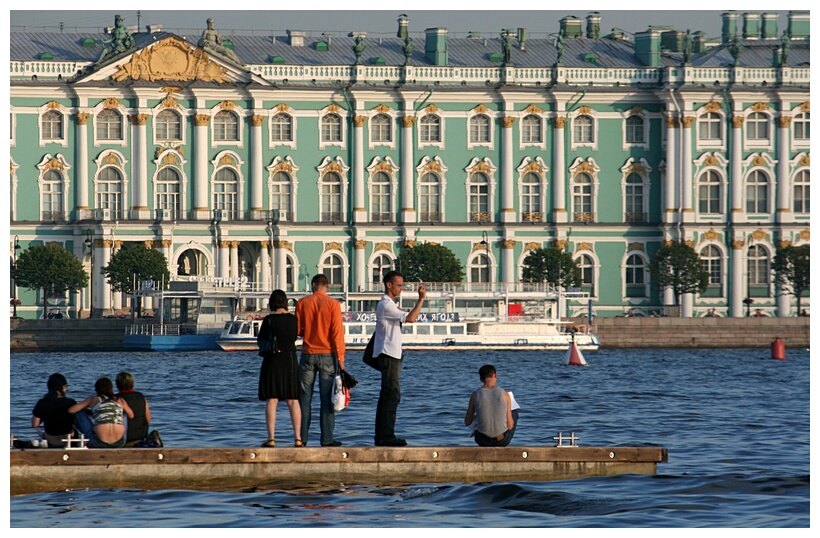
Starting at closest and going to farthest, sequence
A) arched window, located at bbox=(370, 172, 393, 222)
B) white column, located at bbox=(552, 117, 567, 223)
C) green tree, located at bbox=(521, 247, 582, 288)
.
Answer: green tree, located at bbox=(521, 247, 582, 288), arched window, located at bbox=(370, 172, 393, 222), white column, located at bbox=(552, 117, 567, 223)

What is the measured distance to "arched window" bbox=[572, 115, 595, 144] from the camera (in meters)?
74.8

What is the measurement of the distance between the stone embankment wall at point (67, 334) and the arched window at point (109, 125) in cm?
1034

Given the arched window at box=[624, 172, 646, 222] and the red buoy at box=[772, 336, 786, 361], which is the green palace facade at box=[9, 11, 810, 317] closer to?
the arched window at box=[624, 172, 646, 222]

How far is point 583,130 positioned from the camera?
7494 cm

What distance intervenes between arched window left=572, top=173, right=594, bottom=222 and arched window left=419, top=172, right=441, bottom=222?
506 cm

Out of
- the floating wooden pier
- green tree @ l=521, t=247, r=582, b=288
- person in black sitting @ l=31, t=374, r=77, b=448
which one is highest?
green tree @ l=521, t=247, r=582, b=288

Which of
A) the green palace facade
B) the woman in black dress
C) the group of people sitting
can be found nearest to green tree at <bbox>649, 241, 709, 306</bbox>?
the green palace facade

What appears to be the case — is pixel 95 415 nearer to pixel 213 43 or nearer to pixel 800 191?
pixel 213 43

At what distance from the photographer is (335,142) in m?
73.6

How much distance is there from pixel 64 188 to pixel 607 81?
65.6 ft

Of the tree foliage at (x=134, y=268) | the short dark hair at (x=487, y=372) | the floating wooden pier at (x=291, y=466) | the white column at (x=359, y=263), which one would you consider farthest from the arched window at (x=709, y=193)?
the floating wooden pier at (x=291, y=466)

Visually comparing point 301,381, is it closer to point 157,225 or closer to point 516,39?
point 157,225

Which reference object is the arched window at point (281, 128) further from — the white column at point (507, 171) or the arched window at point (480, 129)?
the white column at point (507, 171)

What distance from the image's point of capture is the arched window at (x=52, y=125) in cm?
7175
